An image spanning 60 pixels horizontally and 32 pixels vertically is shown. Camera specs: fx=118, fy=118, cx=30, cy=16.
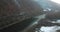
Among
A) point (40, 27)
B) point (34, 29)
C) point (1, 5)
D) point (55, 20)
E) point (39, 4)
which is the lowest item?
point (34, 29)

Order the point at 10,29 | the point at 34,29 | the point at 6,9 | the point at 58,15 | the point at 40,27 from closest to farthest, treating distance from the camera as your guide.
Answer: the point at 10,29 → the point at 34,29 → the point at 40,27 → the point at 58,15 → the point at 6,9

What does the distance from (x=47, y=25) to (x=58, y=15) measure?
19.9 inches

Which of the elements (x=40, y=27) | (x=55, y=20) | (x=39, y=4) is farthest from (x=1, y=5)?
(x=39, y=4)

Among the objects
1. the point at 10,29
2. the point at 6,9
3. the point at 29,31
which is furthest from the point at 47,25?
the point at 6,9

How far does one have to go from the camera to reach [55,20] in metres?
3.07

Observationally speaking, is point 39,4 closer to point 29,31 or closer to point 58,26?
point 58,26

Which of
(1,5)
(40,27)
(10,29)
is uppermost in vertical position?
(1,5)

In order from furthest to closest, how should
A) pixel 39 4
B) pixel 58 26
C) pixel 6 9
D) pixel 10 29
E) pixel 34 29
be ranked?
pixel 39 4, pixel 6 9, pixel 58 26, pixel 34 29, pixel 10 29

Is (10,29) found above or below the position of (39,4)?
below

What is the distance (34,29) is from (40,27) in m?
0.32

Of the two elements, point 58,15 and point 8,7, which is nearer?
point 58,15

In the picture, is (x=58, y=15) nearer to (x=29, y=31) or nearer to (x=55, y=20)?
(x=55, y=20)

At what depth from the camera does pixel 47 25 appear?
2.81 m

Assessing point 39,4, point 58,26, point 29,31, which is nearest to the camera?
point 29,31
